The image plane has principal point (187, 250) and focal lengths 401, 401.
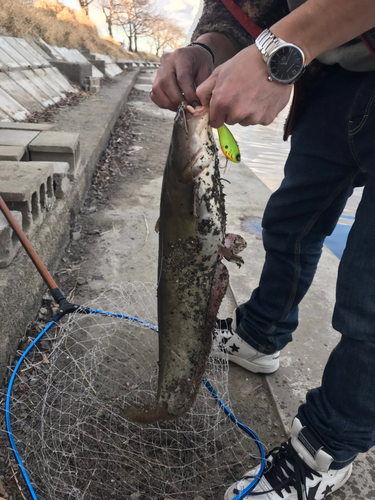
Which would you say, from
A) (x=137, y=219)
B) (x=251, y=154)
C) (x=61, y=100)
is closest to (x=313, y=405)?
(x=137, y=219)

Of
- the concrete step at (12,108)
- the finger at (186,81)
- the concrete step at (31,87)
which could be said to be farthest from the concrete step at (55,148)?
the concrete step at (31,87)

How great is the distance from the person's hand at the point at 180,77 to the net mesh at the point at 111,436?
1.35 metres

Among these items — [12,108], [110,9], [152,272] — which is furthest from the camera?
[110,9]

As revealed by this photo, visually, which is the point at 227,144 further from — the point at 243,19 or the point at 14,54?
the point at 14,54

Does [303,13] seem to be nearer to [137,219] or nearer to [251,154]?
[137,219]

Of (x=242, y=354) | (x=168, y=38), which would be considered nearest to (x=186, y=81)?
(x=242, y=354)

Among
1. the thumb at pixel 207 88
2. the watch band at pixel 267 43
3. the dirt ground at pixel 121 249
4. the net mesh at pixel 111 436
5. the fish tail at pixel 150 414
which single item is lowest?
the dirt ground at pixel 121 249

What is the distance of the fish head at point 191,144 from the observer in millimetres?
1500

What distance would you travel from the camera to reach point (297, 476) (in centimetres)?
182

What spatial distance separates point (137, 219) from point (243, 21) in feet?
9.65

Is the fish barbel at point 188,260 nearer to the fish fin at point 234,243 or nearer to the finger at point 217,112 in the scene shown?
the fish fin at point 234,243

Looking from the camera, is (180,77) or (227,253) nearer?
(180,77)

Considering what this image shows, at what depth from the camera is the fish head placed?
150cm

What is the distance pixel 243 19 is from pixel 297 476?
6.92ft
